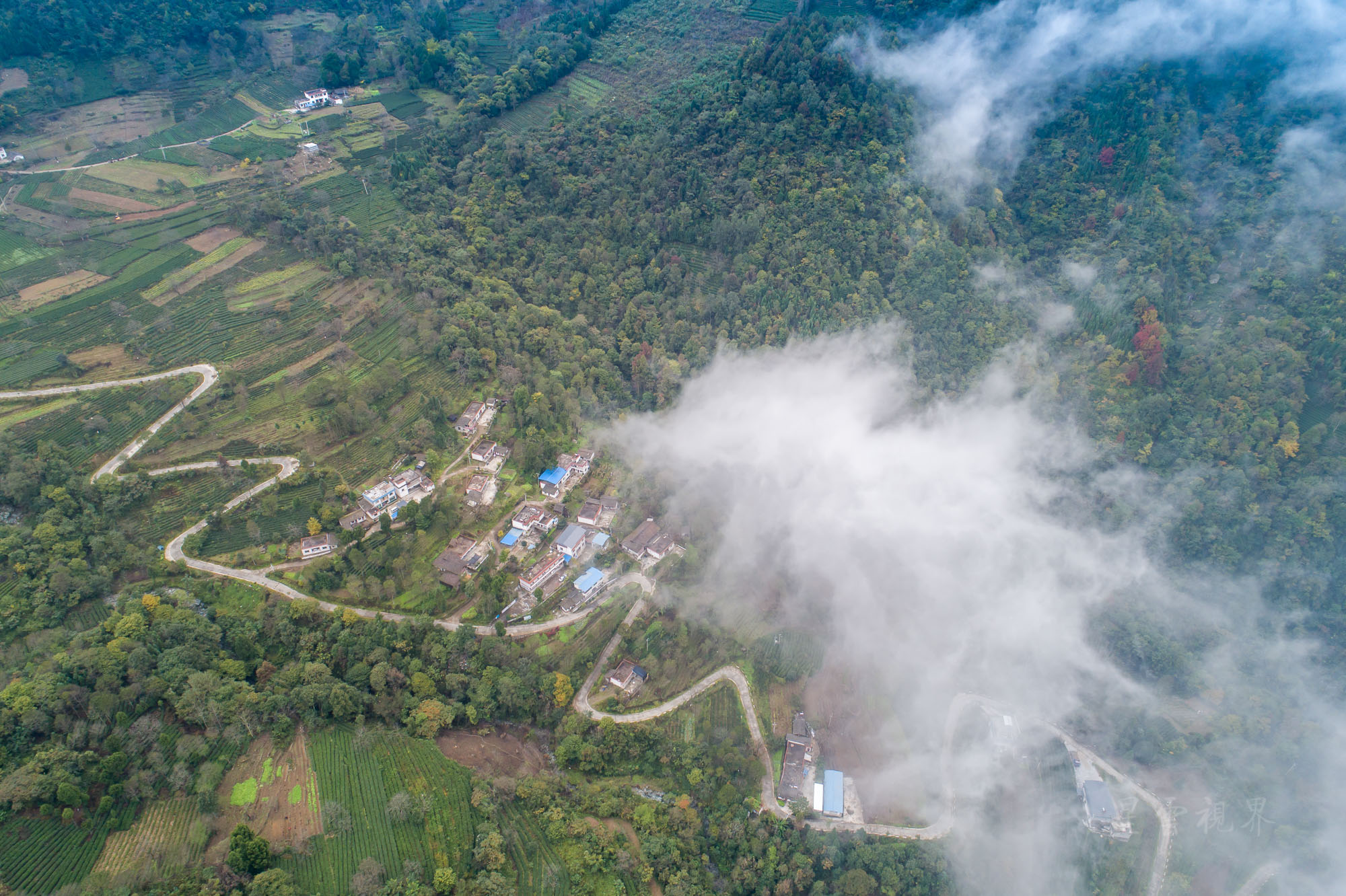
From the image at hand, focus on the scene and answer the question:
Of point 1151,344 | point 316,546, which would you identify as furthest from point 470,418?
point 1151,344

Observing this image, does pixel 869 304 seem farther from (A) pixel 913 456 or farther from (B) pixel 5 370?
(B) pixel 5 370

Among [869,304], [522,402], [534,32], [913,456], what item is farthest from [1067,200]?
[534,32]

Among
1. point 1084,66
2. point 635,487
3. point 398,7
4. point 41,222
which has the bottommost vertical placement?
point 635,487

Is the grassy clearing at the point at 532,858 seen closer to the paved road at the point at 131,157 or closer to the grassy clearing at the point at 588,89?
the grassy clearing at the point at 588,89

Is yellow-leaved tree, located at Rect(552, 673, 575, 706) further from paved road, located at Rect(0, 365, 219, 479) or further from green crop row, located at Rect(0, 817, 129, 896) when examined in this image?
paved road, located at Rect(0, 365, 219, 479)

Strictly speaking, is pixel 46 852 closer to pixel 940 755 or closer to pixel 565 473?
pixel 565 473

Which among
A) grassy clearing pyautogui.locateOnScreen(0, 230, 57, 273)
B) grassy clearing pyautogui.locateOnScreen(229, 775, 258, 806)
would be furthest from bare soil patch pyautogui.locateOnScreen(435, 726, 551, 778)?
grassy clearing pyautogui.locateOnScreen(0, 230, 57, 273)
